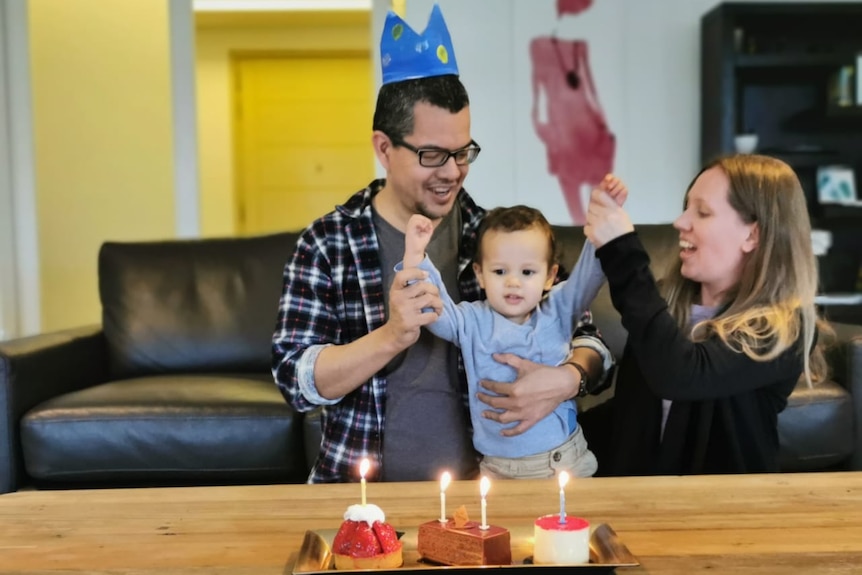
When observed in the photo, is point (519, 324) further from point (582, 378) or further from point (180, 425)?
point (180, 425)

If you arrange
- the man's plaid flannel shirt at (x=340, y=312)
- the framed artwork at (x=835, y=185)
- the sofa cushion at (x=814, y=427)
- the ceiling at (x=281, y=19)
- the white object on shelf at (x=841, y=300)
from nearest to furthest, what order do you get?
the man's plaid flannel shirt at (x=340, y=312) → the sofa cushion at (x=814, y=427) → the white object on shelf at (x=841, y=300) → the framed artwork at (x=835, y=185) → the ceiling at (x=281, y=19)

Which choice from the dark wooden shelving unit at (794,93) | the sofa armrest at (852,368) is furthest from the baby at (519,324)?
the dark wooden shelving unit at (794,93)

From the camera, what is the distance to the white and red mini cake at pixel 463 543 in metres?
1.03

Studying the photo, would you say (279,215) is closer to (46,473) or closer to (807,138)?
(807,138)

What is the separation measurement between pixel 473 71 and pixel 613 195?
9.77ft

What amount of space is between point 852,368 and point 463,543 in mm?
1696

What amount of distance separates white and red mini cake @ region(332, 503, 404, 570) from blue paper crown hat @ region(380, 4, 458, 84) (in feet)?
2.66

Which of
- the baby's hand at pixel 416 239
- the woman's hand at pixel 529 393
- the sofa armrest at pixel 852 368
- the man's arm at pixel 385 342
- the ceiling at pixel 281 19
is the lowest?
the sofa armrest at pixel 852 368

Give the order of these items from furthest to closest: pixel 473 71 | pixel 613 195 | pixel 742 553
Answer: pixel 473 71, pixel 613 195, pixel 742 553

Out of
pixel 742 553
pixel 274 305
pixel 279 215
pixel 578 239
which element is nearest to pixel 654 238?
pixel 578 239

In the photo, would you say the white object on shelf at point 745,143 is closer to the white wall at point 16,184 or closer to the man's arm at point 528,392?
the man's arm at point 528,392

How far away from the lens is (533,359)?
1589 mm

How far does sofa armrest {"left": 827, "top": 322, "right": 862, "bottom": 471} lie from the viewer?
2.33 meters

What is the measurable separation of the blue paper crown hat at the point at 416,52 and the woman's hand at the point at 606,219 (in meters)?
0.37
